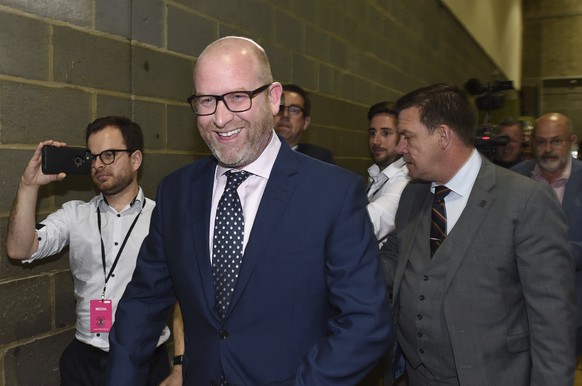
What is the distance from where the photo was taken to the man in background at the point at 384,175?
217 cm

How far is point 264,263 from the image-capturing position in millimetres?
1221

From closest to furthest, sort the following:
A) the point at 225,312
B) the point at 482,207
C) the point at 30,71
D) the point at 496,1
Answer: the point at 225,312, the point at 482,207, the point at 30,71, the point at 496,1

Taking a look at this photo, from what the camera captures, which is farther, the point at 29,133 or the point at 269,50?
the point at 269,50

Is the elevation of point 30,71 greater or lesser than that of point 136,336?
greater

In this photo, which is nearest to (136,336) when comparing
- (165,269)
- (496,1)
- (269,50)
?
(165,269)

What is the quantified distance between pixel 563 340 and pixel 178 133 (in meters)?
1.92

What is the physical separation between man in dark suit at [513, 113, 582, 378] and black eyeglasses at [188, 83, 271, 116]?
6.08ft

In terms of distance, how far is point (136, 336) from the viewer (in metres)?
1.36

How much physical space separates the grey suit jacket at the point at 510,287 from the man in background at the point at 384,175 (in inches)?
19.9

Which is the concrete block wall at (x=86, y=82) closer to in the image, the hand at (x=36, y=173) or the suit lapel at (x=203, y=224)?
the hand at (x=36, y=173)

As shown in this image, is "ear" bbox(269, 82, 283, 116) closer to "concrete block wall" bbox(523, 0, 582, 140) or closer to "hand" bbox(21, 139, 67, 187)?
"hand" bbox(21, 139, 67, 187)

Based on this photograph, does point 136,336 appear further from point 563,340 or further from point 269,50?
point 269,50

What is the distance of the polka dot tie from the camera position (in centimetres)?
126

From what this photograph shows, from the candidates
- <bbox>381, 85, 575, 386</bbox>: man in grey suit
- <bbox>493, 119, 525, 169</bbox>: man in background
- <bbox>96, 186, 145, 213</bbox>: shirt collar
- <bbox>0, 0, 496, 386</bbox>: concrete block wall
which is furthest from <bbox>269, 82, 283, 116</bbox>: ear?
<bbox>493, 119, 525, 169</bbox>: man in background
